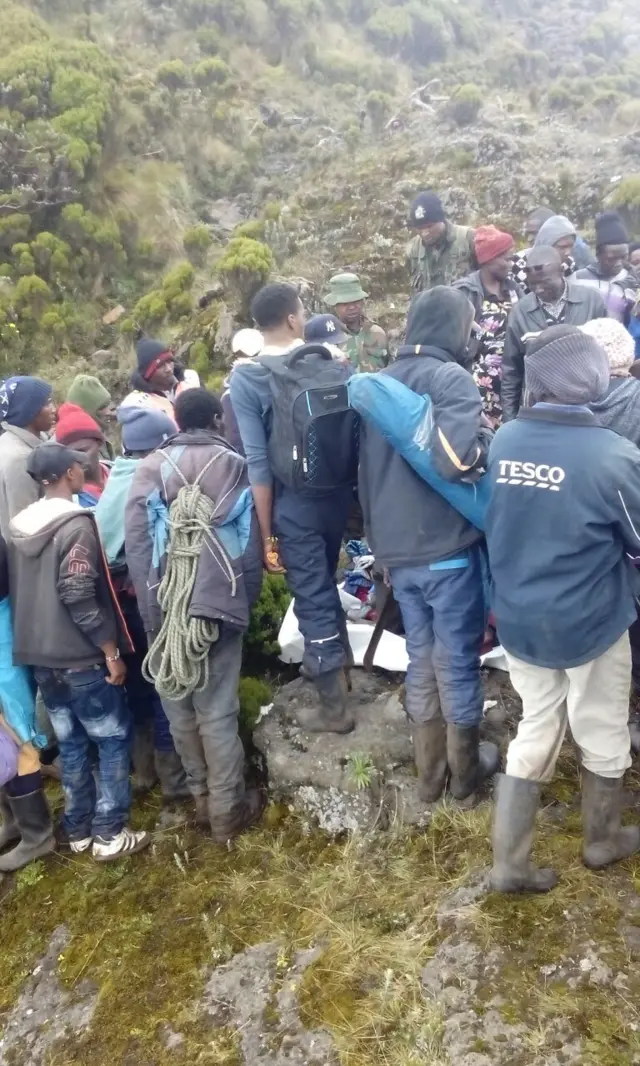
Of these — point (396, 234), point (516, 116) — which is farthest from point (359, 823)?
point (516, 116)

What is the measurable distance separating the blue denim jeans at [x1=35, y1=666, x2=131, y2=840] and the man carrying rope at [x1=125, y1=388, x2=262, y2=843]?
1.03 ft

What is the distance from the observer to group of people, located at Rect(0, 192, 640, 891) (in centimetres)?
258

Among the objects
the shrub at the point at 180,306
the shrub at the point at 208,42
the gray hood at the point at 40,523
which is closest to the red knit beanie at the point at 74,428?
the gray hood at the point at 40,523

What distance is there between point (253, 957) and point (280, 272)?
8.47 metres

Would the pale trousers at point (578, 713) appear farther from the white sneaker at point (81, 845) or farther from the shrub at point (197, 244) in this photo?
the shrub at point (197, 244)

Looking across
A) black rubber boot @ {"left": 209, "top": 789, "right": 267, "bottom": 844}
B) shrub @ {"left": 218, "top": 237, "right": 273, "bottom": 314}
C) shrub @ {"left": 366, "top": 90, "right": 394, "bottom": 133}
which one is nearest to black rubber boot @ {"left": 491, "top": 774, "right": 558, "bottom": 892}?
black rubber boot @ {"left": 209, "top": 789, "right": 267, "bottom": 844}

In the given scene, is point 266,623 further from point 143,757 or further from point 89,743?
point 89,743

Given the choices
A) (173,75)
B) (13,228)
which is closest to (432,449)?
(13,228)

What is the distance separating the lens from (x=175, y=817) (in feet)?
12.7

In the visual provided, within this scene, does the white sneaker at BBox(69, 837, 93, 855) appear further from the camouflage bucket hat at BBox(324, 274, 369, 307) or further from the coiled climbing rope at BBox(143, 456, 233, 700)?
the camouflage bucket hat at BBox(324, 274, 369, 307)

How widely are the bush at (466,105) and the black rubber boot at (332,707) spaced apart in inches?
524

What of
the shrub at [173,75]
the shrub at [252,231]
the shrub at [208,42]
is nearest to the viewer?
the shrub at [252,231]

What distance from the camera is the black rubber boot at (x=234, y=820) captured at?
3.54 meters

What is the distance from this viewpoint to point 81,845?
371 centimetres
